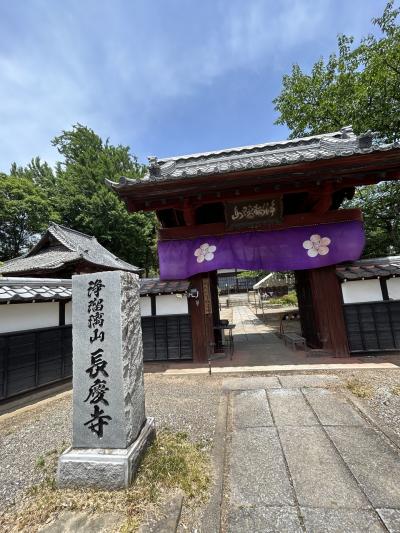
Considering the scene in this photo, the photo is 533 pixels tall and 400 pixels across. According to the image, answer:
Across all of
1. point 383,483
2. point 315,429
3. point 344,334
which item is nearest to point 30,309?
point 315,429

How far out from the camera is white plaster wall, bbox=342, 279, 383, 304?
6.85 meters

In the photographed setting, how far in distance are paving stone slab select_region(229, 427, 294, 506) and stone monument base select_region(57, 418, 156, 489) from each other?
115 cm

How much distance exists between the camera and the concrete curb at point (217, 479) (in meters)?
2.22

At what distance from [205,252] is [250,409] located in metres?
4.48

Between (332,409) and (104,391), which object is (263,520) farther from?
(332,409)

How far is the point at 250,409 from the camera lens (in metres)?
4.42

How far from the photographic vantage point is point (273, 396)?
4.90 metres

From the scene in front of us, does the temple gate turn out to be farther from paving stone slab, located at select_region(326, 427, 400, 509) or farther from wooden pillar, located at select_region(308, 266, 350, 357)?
paving stone slab, located at select_region(326, 427, 400, 509)

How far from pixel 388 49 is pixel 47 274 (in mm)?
18346

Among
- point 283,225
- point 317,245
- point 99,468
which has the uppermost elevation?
point 283,225

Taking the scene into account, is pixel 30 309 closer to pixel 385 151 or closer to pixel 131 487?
pixel 131 487

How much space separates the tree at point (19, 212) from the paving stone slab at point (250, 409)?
2681 centimetres

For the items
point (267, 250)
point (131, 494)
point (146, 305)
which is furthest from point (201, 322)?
point (131, 494)

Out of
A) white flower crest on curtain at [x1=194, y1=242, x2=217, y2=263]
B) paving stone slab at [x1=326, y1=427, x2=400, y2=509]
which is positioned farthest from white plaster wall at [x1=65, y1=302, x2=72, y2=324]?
paving stone slab at [x1=326, y1=427, x2=400, y2=509]
